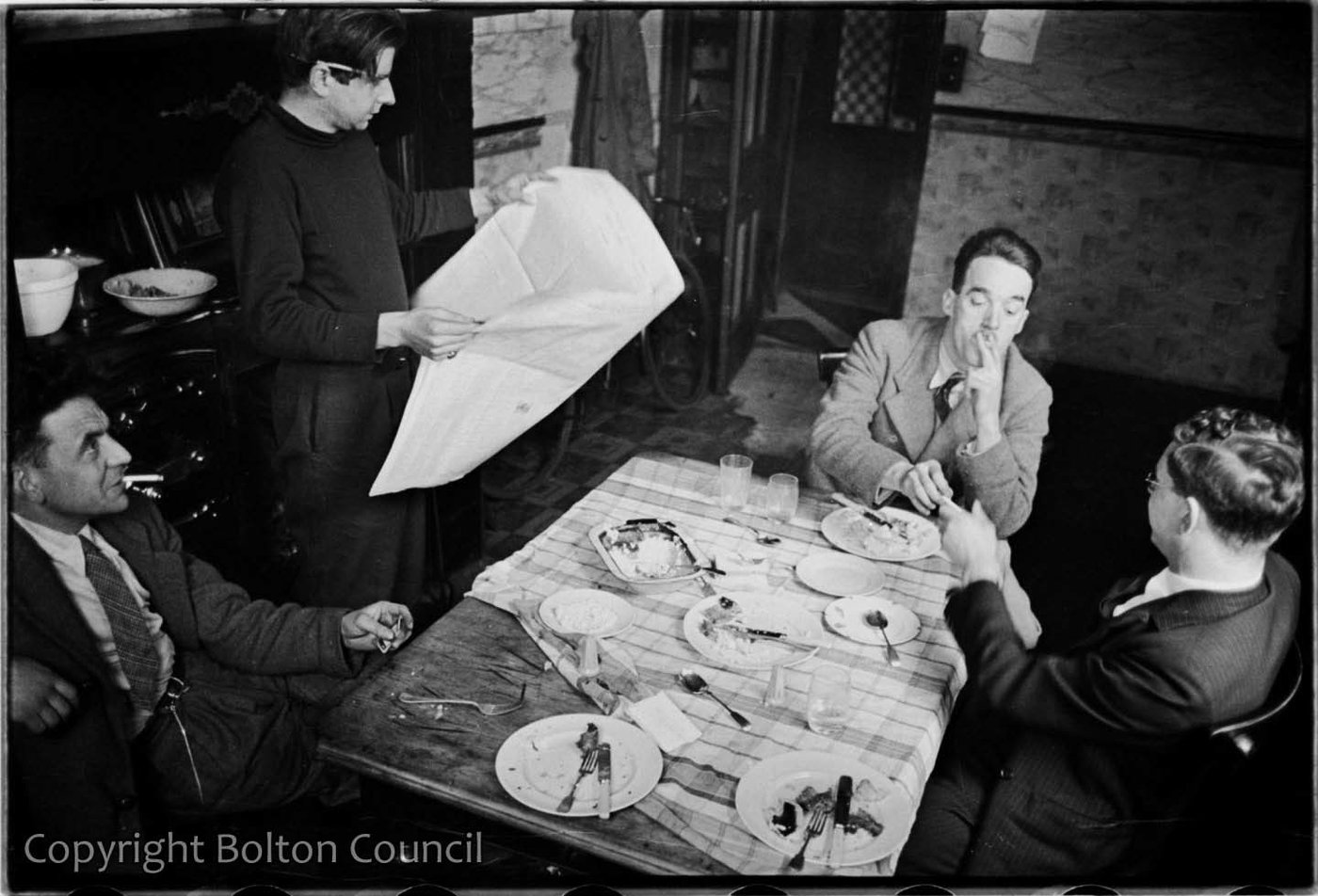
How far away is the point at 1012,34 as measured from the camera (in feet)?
6.28

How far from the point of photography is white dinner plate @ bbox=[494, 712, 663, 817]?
1.71 meters

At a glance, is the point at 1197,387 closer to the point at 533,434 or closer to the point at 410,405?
the point at 533,434

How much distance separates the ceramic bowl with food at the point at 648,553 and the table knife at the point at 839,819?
1.70 ft

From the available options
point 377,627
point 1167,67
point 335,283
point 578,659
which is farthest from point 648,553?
point 1167,67

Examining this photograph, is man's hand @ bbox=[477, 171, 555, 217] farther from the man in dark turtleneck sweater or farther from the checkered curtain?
the checkered curtain

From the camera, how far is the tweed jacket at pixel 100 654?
1.91 meters

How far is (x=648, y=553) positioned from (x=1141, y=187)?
1106mm

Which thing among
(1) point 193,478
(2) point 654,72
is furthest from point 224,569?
(2) point 654,72

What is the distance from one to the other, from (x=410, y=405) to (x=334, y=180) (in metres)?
0.41

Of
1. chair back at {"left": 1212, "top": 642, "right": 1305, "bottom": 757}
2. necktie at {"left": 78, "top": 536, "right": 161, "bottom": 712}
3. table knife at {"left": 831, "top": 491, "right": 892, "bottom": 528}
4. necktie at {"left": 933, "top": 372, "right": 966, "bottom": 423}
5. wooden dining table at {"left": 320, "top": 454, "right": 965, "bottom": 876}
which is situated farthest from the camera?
table knife at {"left": 831, "top": 491, "right": 892, "bottom": 528}

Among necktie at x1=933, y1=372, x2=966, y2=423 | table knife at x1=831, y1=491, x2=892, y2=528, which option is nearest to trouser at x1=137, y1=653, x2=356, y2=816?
table knife at x1=831, y1=491, x2=892, y2=528

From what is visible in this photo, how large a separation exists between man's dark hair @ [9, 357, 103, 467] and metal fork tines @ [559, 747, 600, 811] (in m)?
1.01

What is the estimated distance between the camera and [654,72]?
77.1 inches

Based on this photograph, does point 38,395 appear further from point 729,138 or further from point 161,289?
point 729,138
